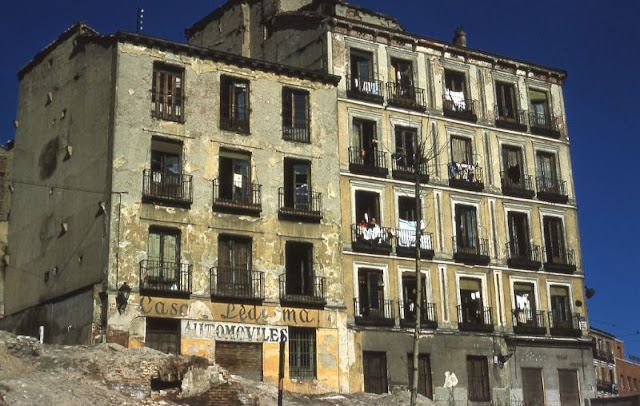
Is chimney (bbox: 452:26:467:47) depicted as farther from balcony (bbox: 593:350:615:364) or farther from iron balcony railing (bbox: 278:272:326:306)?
balcony (bbox: 593:350:615:364)

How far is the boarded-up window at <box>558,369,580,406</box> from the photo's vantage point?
44.0 metres

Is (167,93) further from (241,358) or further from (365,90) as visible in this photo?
(241,358)

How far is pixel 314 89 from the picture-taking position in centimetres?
4131

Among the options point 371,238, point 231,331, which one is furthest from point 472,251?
point 231,331

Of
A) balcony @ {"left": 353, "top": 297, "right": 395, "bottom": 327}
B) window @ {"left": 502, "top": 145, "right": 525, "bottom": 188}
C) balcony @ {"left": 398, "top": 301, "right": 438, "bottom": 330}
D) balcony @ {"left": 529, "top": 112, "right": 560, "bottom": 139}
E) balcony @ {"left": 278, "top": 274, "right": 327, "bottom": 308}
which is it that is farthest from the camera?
balcony @ {"left": 529, "top": 112, "right": 560, "bottom": 139}

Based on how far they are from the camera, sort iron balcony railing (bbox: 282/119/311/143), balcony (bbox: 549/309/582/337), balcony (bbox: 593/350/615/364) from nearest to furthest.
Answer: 1. iron balcony railing (bbox: 282/119/311/143)
2. balcony (bbox: 549/309/582/337)
3. balcony (bbox: 593/350/615/364)

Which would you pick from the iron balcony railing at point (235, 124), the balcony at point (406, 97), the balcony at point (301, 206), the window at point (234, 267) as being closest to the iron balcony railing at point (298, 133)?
the iron balcony railing at point (235, 124)

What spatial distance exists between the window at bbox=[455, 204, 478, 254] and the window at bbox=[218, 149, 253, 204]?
1106 centimetres

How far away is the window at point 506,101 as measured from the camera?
47.1 metres

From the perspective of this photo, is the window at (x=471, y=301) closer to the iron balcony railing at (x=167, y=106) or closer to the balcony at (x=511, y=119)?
the balcony at (x=511, y=119)

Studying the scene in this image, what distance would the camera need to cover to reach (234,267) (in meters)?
37.1

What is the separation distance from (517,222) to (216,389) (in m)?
20.0

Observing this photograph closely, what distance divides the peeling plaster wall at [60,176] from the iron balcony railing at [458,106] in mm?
16747

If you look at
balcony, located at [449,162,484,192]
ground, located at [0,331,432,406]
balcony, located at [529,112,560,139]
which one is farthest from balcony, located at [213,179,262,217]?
balcony, located at [529,112,560,139]
